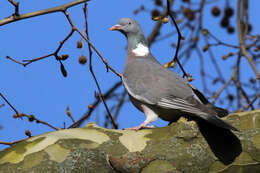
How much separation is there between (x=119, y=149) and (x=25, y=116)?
2.68ft

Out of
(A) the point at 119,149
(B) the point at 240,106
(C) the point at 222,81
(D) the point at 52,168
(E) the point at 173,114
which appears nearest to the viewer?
(D) the point at 52,168

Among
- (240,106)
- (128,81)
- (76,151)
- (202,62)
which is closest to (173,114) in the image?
(128,81)

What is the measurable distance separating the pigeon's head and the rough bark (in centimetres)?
139

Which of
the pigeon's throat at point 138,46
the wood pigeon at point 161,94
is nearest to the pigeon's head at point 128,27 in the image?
the pigeon's throat at point 138,46

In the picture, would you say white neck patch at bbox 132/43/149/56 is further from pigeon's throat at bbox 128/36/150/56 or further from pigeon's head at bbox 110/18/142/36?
pigeon's head at bbox 110/18/142/36

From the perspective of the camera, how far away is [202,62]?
422 cm

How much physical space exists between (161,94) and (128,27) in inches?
38.5

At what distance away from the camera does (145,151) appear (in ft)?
6.30

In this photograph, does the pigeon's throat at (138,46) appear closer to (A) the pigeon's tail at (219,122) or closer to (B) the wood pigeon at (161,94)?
(B) the wood pigeon at (161,94)

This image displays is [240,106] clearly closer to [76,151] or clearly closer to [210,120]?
[210,120]

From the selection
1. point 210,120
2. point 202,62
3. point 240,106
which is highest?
point 210,120

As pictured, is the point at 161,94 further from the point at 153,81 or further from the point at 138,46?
the point at 138,46

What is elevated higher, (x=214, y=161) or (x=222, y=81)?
(x=214, y=161)

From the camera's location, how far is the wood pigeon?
2.22 m
